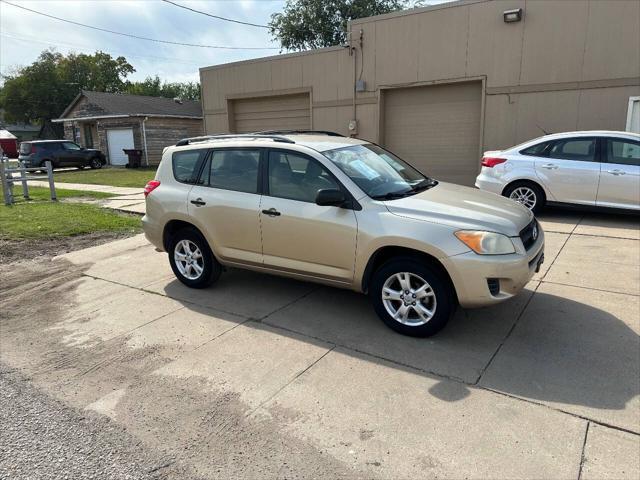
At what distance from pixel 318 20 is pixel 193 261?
31.5 metres

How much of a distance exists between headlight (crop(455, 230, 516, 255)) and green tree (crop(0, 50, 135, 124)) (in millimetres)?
59260

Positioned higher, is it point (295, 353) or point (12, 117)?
point (12, 117)

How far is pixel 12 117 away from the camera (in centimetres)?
5391

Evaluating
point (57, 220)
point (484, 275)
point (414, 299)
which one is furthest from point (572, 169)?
point (57, 220)

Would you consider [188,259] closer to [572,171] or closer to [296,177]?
[296,177]

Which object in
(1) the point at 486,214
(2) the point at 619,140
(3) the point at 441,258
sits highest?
(2) the point at 619,140

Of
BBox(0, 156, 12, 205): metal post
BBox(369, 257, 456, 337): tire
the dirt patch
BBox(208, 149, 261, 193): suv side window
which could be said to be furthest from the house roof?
BBox(369, 257, 456, 337): tire

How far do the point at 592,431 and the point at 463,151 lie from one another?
32.8 feet

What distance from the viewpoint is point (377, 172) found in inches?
187

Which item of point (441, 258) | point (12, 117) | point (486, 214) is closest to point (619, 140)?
point (486, 214)

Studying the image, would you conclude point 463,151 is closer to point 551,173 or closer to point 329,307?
point 551,173

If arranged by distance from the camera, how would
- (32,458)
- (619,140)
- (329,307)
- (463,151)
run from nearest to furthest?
(32,458) → (329,307) → (619,140) → (463,151)

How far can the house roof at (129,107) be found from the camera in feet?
95.3

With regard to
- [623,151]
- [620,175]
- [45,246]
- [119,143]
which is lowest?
[45,246]
